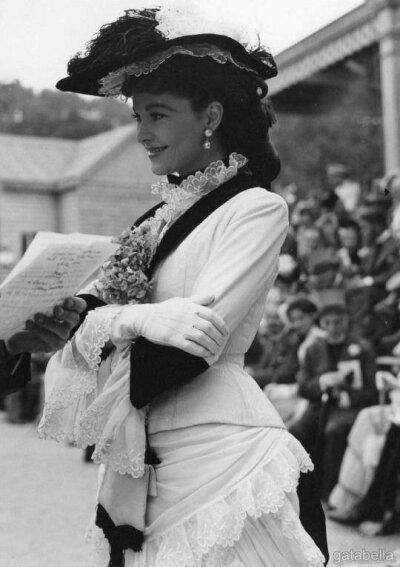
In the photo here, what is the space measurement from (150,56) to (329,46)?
813 centimetres

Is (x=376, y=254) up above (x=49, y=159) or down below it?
below

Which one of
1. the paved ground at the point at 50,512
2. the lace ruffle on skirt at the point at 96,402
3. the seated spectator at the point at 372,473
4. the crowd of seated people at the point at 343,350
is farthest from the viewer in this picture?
the crowd of seated people at the point at 343,350

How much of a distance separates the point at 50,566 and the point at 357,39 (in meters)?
6.83

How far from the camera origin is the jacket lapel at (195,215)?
6.68 ft

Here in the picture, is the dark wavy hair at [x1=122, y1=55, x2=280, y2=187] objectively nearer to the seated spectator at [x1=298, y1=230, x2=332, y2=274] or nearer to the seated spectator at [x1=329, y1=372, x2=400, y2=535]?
the seated spectator at [x1=329, y1=372, x2=400, y2=535]

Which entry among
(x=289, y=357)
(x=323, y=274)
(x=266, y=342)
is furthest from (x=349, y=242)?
(x=289, y=357)

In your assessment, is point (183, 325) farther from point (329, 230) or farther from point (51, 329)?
point (329, 230)

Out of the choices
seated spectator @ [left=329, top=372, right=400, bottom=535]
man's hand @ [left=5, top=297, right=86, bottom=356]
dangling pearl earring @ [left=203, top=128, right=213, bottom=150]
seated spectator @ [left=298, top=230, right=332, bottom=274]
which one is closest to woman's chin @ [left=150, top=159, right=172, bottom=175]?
dangling pearl earring @ [left=203, top=128, right=213, bottom=150]

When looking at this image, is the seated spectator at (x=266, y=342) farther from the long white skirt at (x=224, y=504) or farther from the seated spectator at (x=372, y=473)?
the long white skirt at (x=224, y=504)

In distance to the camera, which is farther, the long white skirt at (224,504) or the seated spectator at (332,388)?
the seated spectator at (332,388)

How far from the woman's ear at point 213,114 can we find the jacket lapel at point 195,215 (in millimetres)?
152

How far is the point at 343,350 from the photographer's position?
5555 millimetres

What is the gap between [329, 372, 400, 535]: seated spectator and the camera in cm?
470

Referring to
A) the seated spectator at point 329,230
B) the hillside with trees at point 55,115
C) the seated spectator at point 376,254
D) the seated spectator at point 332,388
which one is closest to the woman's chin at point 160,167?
the seated spectator at point 332,388
